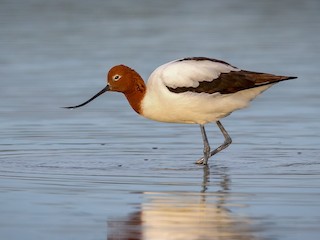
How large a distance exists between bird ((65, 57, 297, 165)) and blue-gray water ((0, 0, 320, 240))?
51 centimetres

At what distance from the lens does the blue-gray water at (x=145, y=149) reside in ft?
31.7

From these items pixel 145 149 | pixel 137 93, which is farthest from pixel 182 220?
pixel 145 149

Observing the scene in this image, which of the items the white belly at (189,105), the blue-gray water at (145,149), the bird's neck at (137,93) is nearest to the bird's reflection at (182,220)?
the blue-gray water at (145,149)

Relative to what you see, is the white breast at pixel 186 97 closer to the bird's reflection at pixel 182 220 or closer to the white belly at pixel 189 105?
the white belly at pixel 189 105

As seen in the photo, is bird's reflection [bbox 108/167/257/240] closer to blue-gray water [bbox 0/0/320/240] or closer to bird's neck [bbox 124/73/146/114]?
blue-gray water [bbox 0/0/320/240]

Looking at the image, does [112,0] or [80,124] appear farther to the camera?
[112,0]

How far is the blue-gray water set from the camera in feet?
31.7

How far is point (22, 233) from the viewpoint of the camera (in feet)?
30.2

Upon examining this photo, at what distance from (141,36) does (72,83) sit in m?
7.60

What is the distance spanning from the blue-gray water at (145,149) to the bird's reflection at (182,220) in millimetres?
12

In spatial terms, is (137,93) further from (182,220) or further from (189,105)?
(182,220)

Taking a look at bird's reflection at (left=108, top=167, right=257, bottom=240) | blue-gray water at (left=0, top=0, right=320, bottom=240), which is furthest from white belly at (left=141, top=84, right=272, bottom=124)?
bird's reflection at (left=108, top=167, right=257, bottom=240)

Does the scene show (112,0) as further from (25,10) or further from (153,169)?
(153,169)

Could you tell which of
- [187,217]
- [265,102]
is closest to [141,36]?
[265,102]
